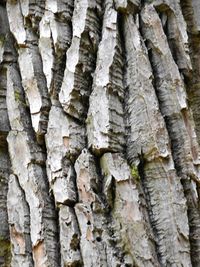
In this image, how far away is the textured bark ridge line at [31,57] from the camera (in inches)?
110

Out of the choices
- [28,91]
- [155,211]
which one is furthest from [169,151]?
[28,91]

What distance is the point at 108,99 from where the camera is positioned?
266 centimetres

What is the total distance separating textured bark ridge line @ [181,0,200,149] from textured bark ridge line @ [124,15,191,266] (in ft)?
1.64

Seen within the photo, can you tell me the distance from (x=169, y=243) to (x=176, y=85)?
90 centimetres

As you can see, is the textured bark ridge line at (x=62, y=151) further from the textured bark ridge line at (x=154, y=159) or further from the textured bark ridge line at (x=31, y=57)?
the textured bark ridge line at (x=154, y=159)

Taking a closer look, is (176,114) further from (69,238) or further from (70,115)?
(69,238)

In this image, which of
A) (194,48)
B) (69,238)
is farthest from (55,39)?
(69,238)

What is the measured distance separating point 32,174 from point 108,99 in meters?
0.56

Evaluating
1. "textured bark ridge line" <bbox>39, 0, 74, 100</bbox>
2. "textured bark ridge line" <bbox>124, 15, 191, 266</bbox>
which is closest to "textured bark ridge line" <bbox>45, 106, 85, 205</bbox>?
"textured bark ridge line" <bbox>39, 0, 74, 100</bbox>

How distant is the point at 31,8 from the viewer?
3.13 metres

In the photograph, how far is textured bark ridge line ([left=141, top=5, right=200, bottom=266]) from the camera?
102 inches

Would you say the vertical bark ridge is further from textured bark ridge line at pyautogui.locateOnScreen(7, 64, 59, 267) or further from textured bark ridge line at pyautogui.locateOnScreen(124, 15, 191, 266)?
textured bark ridge line at pyautogui.locateOnScreen(124, 15, 191, 266)

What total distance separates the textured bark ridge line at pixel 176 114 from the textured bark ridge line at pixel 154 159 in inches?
3.4

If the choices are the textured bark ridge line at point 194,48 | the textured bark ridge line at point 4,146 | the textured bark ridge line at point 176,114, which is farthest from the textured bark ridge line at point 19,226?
the textured bark ridge line at point 194,48
